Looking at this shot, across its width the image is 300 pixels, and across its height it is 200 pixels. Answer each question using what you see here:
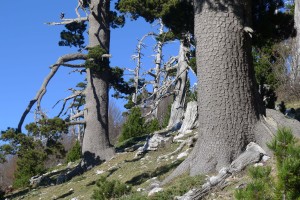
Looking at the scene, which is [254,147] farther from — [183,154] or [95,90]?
[95,90]

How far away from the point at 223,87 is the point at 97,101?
28.6 ft

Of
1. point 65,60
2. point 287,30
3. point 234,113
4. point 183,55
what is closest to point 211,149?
point 234,113

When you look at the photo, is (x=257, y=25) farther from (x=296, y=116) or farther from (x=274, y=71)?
(x=274, y=71)

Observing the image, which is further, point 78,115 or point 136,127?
point 136,127

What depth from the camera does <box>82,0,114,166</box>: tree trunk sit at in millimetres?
15398

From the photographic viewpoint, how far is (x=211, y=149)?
762cm

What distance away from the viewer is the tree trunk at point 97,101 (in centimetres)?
1540

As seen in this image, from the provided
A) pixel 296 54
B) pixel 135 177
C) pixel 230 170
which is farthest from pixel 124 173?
pixel 296 54

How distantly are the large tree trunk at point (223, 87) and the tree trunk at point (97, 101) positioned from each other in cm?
769

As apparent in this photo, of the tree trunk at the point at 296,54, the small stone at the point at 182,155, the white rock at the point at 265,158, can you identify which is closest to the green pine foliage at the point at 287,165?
the white rock at the point at 265,158

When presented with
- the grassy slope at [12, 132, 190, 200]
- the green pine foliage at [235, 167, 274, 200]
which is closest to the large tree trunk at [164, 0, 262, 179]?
the grassy slope at [12, 132, 190, 200]

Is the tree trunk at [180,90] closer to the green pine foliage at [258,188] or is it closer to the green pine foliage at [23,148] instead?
the green pine foliage at [23,148]

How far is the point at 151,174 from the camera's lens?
33.6ft

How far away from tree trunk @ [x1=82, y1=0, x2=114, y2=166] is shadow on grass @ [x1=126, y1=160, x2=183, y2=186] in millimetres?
4873
